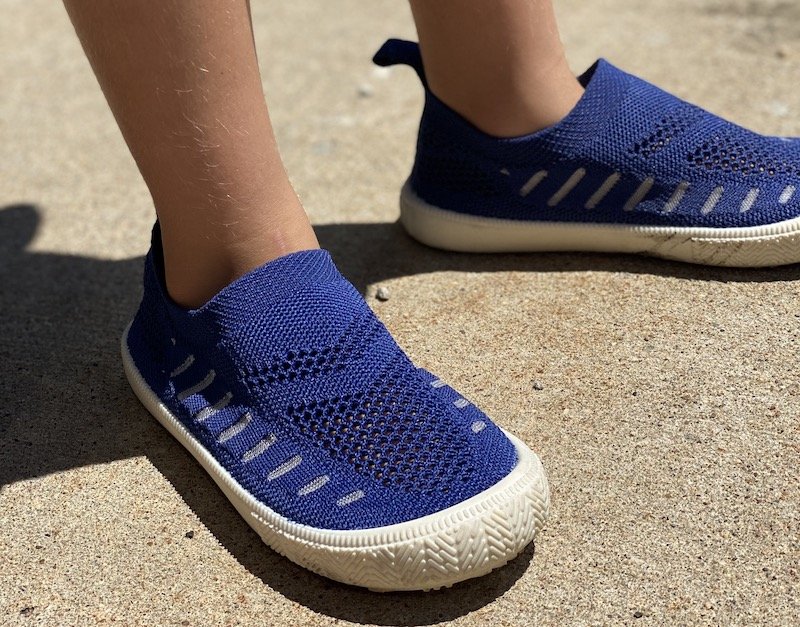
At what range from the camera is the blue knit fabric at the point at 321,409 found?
3.51 feet

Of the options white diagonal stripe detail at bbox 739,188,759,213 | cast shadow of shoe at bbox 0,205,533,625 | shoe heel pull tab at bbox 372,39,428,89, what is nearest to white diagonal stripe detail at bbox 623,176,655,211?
white diagonal stripe detail at bbox 739,188,759,213

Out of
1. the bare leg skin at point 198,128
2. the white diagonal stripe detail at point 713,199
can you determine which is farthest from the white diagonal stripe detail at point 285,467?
the white diagonal stripe detail at point 713,199

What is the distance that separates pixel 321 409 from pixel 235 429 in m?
0.12

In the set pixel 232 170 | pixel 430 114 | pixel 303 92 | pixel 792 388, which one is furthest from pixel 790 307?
pixel 303 92

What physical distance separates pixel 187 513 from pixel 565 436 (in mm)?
476

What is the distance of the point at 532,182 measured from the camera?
1564 millimetres

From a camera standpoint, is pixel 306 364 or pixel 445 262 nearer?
pixel 306 364

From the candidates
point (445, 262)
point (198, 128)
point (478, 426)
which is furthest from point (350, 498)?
point (445, 262)

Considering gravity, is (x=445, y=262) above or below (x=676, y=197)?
below

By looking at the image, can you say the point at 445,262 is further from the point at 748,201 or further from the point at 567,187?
the point at 748,201

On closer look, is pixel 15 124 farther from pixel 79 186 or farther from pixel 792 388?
pixel 792 388

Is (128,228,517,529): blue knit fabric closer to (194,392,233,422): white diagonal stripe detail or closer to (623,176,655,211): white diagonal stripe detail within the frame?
(194,392,233,422): white diagonal stripe detail

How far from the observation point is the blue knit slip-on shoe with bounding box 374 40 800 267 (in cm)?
148

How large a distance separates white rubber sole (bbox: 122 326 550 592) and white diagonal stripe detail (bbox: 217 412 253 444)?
0.14 meters
